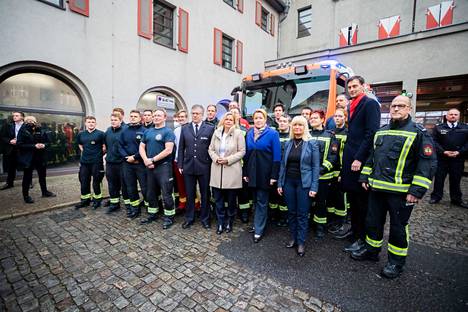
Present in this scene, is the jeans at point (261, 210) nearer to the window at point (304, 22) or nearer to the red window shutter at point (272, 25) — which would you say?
the window at point (304, 22)

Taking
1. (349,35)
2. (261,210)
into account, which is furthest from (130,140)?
(349,35)

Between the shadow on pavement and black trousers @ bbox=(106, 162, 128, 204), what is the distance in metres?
2.53

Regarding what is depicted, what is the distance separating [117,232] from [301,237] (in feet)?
9.62

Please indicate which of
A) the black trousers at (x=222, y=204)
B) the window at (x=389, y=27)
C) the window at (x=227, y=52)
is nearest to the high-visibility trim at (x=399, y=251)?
the black trousers at (x=222, y=204)

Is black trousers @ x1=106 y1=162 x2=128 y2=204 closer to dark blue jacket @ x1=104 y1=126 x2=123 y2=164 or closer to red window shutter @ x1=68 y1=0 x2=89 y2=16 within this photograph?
dark blue jacket @ x1=104 y1=126 x2=123 y2=164

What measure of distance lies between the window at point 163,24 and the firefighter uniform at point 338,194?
30.1 ft

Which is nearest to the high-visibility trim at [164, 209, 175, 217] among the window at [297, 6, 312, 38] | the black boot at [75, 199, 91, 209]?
the black boot at [75, 199, 91, 209]

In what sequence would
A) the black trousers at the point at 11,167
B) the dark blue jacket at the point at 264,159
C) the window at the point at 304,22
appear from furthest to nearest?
the window at the point at 304,22, the black trousers at the point at 11,167, the dark blue jacket at the point at 264,159

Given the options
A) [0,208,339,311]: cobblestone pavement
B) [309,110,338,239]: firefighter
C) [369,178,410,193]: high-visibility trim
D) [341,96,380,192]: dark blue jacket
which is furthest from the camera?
[309,110,338,239]: firefighter

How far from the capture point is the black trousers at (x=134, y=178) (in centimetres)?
433

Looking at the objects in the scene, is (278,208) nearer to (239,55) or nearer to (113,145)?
(113,145)

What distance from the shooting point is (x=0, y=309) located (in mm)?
2129

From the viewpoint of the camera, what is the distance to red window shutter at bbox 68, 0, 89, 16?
24.2 ft

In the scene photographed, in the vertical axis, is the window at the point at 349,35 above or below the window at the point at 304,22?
below
